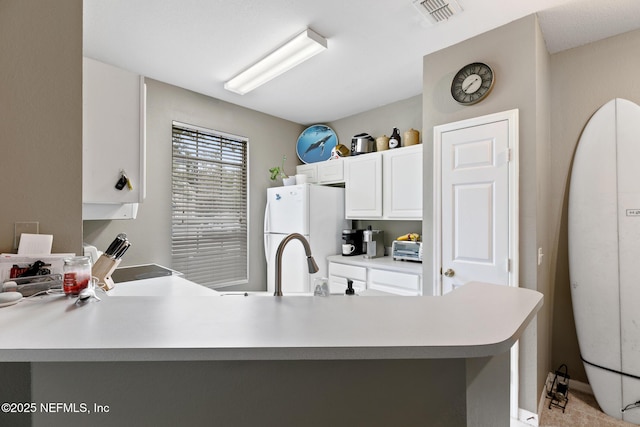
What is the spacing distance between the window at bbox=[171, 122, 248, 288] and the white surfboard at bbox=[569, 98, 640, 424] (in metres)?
3.22

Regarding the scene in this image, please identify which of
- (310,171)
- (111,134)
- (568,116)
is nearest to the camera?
(111,134)

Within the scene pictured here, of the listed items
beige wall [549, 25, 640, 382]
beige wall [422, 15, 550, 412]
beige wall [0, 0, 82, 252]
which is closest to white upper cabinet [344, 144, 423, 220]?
beige wall [422, 15, 550, 412]

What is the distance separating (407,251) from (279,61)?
2.16 m

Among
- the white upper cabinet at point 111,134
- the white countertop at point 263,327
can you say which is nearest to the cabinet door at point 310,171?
the white upper cabinet at point 111,134

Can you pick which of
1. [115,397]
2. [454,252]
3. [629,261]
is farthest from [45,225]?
[629,261]

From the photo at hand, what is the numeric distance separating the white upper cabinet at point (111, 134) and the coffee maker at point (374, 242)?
2.30m

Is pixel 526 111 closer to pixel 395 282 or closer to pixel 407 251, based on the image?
pixel 407 251

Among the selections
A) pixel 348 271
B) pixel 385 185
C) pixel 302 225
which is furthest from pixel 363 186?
pixel 348 271

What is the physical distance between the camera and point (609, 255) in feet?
6.84

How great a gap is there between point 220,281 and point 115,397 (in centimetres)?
292

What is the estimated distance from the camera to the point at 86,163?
162 cm

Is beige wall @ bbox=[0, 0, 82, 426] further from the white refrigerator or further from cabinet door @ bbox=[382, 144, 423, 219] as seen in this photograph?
cabinet door @ bbox=[382, 144, 423, 219]

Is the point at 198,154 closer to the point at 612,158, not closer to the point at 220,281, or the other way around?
the point at 220,281

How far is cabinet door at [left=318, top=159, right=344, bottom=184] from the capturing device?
3.72 m
